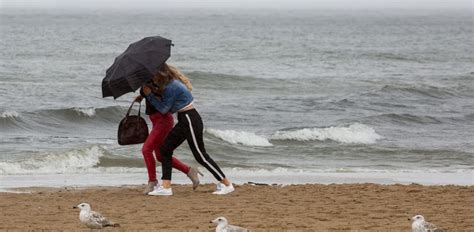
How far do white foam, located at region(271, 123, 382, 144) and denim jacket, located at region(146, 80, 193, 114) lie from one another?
1019cm

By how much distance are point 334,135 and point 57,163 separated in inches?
274

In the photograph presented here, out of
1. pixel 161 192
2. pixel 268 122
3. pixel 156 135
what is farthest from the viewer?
pixel 268 122

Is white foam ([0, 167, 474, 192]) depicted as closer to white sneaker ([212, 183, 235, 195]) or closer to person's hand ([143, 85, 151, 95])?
white sneaker ([212, 183, 235, 195])

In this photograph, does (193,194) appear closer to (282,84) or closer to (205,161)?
(205,161)

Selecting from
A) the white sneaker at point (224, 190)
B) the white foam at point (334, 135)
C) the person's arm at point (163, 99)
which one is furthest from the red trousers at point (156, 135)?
the white foam at point (334, 135)

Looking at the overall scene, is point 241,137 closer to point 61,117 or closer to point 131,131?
point 61,117

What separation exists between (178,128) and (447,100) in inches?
816

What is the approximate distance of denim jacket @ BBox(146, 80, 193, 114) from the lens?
11.2 m

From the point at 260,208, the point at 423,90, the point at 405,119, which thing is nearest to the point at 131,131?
the point at 260,208

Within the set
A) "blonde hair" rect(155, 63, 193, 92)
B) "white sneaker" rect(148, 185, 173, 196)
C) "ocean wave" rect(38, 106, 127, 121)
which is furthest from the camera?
"ocean wave" rect(38, 106, 127, 121)

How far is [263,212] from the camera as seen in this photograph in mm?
10695

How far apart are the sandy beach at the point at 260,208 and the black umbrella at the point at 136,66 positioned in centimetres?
127

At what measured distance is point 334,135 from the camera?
72.1ft

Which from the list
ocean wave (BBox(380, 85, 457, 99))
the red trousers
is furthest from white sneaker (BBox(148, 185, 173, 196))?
ocean wave (BBox(380, 85, 457, 99))
